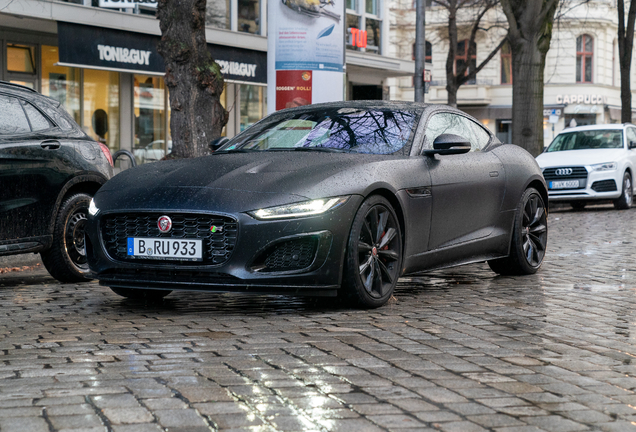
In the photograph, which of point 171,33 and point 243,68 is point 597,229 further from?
point 243,68

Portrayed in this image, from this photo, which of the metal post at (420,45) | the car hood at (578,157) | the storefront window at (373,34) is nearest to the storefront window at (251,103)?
the storefront window at (373,34)

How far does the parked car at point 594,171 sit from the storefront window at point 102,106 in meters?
9.69

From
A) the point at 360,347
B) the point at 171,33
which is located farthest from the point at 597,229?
the point at 360,347

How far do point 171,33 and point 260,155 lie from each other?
6316 mm

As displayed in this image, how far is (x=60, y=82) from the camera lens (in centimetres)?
2105

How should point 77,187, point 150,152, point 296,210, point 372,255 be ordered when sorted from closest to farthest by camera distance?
point 296,210
point 372,255
point 77,187
point 150,152

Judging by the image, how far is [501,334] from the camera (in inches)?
216

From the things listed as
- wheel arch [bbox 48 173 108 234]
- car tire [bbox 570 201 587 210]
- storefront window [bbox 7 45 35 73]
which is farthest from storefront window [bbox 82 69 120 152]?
wheel arch [bbox 48 173 108 234]

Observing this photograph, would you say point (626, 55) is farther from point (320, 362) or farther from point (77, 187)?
point (320, 362)

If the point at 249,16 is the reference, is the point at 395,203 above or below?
below

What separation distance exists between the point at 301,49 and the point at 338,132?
310 inches

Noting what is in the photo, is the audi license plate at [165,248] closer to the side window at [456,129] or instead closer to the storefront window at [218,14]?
the side window at [456,129]

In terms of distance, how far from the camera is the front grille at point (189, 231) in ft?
19.1

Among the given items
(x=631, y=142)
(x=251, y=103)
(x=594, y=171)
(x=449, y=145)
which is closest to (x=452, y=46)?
(x=251, y=103)
